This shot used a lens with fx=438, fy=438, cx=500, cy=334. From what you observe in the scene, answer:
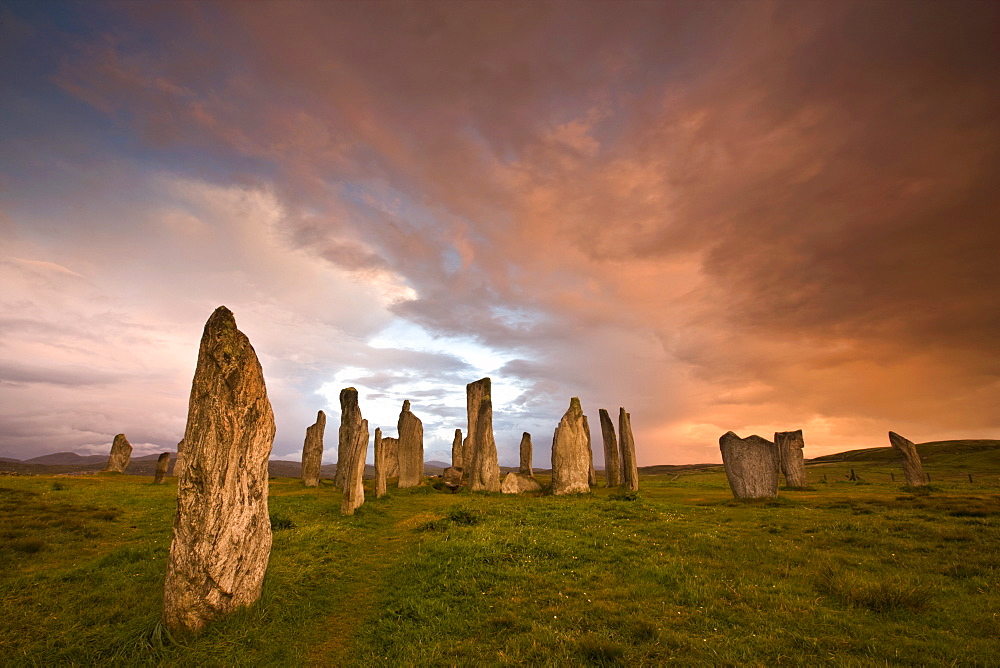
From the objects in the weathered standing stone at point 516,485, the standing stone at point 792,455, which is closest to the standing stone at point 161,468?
the weathered standing stone at point 516,485

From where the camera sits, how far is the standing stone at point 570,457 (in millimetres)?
30047

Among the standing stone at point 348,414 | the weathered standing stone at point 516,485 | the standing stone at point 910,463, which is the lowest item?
the weathered standing stone at point 516,485

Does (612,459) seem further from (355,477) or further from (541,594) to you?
(541,594)

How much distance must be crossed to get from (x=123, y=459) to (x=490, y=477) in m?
46.5

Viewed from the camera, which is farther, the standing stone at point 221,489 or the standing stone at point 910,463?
the standing stone at point 910,463

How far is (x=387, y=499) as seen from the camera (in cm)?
2814

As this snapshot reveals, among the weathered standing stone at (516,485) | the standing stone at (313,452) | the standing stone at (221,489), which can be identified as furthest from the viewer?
the standing stone at (313,452)

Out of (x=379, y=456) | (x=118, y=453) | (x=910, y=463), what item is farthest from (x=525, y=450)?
(x=118, y=453)

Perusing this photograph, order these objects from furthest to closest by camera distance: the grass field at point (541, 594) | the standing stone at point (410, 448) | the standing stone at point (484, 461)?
the standing stone at point (410, 448), the standing stone at point (484, 461), the grass field at point (541, 594)

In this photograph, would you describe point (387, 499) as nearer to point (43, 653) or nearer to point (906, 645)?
point (43, 653)

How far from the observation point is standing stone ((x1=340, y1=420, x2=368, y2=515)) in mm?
22672

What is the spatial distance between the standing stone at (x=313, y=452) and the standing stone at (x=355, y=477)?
1706 centimetres

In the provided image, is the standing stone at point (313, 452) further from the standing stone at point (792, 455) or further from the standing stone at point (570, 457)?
the standing stone at point (792, 455)

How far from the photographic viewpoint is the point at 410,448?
36750 mm
